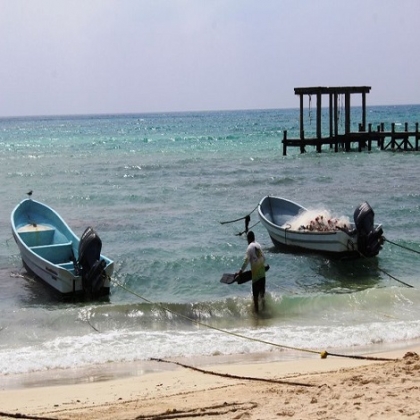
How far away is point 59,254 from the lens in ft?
53.1

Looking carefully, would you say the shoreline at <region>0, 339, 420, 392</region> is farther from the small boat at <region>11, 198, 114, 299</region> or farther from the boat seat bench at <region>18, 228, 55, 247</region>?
the boat seat bench at <region>18, 228, 55, 247</region>

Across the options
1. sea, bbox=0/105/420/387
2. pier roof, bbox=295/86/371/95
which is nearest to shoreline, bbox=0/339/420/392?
sea, bbox=0/105/420/387

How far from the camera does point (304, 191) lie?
30.4m

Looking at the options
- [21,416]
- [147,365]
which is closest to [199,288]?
[147,365]

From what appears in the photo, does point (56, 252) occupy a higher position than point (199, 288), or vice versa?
point (56, 252)

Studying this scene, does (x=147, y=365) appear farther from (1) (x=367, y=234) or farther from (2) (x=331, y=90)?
(2) (x=331, y=90)

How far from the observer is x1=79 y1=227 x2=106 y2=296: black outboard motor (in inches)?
561

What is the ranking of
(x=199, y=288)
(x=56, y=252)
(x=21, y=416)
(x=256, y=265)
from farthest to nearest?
(x=56, y=252) < (x=199, y=288) < (x=256, y=265) < (x=21, y=416)

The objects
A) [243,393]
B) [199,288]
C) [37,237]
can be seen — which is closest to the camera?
[243,393]

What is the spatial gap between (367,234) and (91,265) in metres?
6.49

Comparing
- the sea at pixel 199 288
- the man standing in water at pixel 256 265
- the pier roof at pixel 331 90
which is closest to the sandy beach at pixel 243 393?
the sea at pixel 199 288

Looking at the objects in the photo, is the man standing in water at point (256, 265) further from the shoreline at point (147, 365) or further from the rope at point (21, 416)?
the rope at point (21, 416)

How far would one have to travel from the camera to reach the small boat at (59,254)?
14.3 m

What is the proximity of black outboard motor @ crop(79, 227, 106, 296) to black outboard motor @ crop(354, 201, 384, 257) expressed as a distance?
6092 mm
